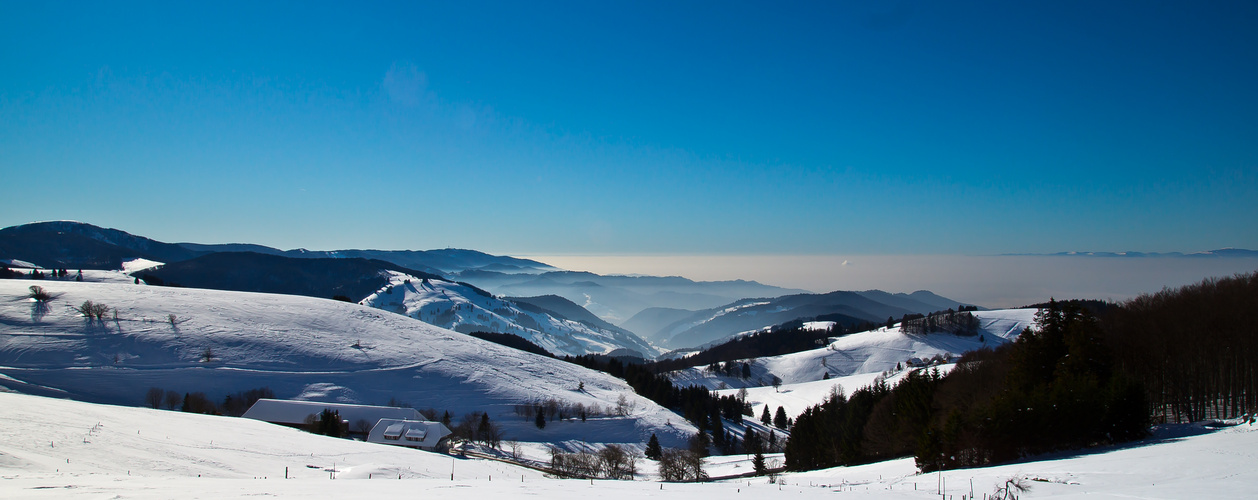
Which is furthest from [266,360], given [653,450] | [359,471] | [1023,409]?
[1023,409]

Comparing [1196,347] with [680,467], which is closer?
[1196,347]

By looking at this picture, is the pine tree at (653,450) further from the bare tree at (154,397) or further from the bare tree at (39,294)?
the bare tree at (39,294)

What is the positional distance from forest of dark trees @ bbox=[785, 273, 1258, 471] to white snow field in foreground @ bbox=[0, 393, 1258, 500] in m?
2.35

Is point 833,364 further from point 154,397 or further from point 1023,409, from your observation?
point 154,397

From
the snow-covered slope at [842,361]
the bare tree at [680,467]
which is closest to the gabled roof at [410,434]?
the bare tree at [680,467]

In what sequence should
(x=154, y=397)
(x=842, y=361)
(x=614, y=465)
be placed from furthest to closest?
(x=842, y=361) → (x=154, y=397) → (x=614, y=465)

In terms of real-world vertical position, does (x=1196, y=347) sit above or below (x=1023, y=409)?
above

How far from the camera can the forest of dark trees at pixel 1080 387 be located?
30438 millimetres

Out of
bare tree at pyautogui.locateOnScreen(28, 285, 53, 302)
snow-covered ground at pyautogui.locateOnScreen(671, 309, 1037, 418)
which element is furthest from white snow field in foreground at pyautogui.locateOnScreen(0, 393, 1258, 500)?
snow-covered ground at pyautogui.locateOnScreen(671, 309, 1037, 418)

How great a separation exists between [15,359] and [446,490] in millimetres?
92927

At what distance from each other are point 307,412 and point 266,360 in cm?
2330

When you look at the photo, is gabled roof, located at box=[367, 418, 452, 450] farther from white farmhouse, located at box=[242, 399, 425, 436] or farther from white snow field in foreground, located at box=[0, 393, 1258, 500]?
white snow field in foreground, located at box=[0, 393, 1258, 500]

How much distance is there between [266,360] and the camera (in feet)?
279

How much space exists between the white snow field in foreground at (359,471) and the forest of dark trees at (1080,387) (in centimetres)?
235
